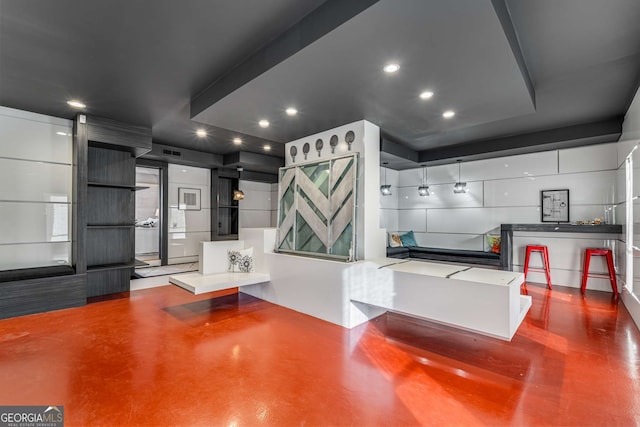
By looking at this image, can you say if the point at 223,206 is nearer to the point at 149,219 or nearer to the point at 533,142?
the point at 149,219

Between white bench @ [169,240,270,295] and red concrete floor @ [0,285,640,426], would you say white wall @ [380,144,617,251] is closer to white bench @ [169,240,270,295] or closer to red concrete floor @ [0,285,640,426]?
red concrete floor @ [0,285,640,426]

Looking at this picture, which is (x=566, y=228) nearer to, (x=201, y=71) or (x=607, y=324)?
(x=607, y=324)

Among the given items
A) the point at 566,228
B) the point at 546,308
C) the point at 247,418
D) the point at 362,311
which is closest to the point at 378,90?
the point at 362,311

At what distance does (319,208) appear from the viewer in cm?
441

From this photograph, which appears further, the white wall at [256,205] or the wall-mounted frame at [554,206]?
the white wall at [256,205]

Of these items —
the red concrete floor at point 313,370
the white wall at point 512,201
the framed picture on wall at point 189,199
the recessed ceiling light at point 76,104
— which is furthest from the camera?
the framed picture on wall at point 189,199

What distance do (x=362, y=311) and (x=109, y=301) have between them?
157 inches

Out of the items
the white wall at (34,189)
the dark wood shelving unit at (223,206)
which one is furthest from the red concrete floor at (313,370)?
the dark wood shelving unit at (223,206)

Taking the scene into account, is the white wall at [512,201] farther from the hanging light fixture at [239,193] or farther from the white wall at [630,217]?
the hanging light fixture at [239,193]

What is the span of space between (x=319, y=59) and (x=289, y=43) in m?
0.28

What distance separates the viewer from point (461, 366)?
8.82ft

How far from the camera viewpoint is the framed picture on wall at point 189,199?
734 cm

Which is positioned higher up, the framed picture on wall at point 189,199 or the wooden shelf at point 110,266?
the framed picture on wall at point 189,199

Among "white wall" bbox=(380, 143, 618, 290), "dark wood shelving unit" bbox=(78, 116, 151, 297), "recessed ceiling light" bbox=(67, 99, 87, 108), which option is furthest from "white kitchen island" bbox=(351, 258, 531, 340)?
"recessed ceiling light" bbox=(67, 99, 87, 108)
